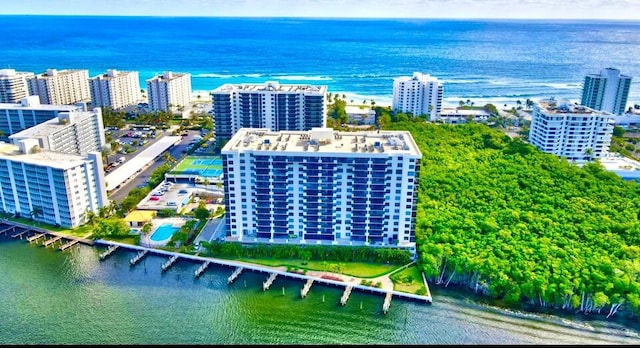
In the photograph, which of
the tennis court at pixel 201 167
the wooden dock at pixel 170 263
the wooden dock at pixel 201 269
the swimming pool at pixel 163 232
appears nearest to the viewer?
the wooden dock at pixel 201 269

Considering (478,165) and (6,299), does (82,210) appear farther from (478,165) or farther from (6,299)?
(478,165)

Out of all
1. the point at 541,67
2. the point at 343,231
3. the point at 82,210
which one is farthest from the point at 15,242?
the point at 541,67

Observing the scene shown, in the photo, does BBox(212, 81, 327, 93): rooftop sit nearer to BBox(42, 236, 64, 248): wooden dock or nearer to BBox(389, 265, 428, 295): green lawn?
BBox(42, 236, 64, 248): wooden dock

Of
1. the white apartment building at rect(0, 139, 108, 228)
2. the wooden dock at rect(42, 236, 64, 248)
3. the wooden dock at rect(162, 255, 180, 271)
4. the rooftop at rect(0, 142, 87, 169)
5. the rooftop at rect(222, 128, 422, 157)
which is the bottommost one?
the wooden dock at rect(162, 255, 180, 271)

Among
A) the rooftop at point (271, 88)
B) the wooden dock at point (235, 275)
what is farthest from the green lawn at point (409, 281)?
the rooftop at point (271, 88)

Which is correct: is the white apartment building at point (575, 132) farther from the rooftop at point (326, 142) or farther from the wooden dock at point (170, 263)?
the wooden dock at point (170, 263)

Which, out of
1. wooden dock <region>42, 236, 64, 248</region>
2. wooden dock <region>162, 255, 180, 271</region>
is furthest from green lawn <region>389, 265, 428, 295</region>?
wooden dock <region>42, 236, 64, 248</region>
